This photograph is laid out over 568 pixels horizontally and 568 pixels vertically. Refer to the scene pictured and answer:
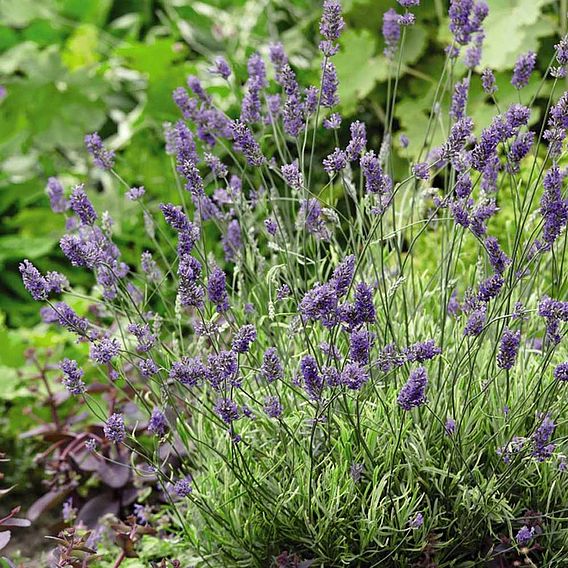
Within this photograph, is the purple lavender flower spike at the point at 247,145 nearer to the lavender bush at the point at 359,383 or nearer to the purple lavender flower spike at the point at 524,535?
the lavender bush at the point at 359,383

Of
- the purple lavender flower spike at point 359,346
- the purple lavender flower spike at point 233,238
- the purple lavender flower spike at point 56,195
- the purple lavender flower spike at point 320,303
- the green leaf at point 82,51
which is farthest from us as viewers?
the green leaf at point 82,51

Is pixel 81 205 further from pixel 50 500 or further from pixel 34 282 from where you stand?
pixel 50 500

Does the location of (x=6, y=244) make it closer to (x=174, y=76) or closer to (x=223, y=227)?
(x=174, y=76)

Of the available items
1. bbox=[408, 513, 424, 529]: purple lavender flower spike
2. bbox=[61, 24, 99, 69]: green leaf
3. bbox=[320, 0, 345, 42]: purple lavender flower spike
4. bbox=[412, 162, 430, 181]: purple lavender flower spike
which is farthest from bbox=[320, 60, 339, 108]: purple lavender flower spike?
bbox=[61, 24, 99, 69]: green leaf

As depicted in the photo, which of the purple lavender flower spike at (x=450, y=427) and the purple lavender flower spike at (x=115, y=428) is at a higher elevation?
the purple lavender flower spike at (x=115, y=428)

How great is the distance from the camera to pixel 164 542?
6.93ft

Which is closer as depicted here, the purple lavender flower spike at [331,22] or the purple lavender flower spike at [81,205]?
the purple lavender flower spike at [331,22]


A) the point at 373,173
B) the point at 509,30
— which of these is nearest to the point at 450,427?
the point at 373,173

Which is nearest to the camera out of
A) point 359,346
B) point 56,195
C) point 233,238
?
point 359,346

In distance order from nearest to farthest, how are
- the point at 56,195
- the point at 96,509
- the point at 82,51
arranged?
the point at 56,195, the point at 96,509, the point at 82,51

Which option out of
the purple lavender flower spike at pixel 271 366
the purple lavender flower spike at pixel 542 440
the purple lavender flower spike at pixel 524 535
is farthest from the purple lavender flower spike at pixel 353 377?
the purple lavender flower spike at pixel 524 535

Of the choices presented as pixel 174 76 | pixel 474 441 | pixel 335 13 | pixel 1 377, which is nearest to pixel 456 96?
pixel 335 13

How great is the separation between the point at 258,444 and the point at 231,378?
408mm

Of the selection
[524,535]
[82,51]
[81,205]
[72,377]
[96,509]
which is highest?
[81,205]
